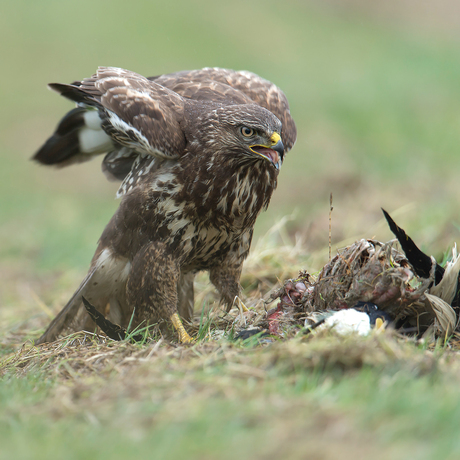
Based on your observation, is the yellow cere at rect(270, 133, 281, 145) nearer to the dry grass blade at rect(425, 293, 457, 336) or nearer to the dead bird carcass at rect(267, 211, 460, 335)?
the dead bird carcass at rect(267, 211, 460, 335)

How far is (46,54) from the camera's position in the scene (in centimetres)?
1533

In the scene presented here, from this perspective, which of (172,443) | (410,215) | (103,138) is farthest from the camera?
(410,215)

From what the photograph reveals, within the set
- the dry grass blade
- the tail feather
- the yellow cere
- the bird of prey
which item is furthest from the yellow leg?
the dry grass blade

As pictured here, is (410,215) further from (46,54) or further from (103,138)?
(46,54)

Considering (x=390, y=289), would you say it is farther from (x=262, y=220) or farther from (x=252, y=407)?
(x=262, y=220)

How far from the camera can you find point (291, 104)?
41.1 feet

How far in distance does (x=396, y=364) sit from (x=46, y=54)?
48.0 ft

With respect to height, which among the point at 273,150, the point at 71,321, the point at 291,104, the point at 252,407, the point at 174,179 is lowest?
the point at 71,321

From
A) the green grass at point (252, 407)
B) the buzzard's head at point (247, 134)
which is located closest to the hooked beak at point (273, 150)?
the buzzard's head at point (247, 134)

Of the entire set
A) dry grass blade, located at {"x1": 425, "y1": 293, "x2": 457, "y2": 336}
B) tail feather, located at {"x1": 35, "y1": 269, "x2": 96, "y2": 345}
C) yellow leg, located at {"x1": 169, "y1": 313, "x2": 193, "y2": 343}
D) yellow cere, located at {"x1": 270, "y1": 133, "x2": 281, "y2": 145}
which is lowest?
tail feather, located at {"x1": 35, "y1": 269, "x2": 96, "y2": 345}

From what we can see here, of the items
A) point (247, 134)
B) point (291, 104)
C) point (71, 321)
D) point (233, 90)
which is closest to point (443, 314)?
point (247, 134)

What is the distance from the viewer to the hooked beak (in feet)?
11.3

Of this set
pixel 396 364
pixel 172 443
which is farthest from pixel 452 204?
pixel 172 443

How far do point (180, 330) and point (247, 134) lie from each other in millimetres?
1196
